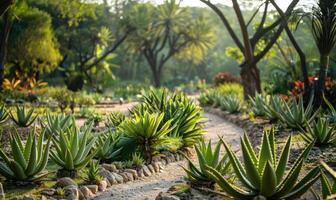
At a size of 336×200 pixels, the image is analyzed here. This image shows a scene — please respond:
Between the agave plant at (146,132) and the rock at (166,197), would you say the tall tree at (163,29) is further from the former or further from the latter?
the rock at (166,197)

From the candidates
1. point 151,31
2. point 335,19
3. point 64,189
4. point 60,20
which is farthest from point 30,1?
point 64,189

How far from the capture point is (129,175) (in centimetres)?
669

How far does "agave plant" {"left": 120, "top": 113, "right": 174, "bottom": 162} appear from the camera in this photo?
289 inches

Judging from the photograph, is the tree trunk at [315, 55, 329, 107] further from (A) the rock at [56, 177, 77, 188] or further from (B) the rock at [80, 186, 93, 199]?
(A) the rock at [56, 177, 77, 188]

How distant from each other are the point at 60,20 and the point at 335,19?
2752 centimetres

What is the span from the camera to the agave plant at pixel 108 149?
7.29m

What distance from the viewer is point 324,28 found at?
10.4m

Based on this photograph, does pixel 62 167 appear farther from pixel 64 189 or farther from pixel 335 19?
pixel 335 19

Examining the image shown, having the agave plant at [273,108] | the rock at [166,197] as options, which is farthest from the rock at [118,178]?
the agave plant at [273,108]

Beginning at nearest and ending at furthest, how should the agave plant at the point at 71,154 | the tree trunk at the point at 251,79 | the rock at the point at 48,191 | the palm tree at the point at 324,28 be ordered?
the rock at the point at 48,191 < the agave plant at the point at 71,154 < the palm tree at the point at 324,28 < the tree trunk at the point at 251,79

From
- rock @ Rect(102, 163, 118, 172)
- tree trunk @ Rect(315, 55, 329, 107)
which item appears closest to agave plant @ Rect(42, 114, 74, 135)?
rock @ Rect(102, 163, 118, 172)

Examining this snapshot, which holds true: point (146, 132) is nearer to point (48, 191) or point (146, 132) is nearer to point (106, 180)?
point (106, 180)

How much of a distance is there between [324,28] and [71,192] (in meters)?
7.77

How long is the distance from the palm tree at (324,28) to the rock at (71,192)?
755 cm
